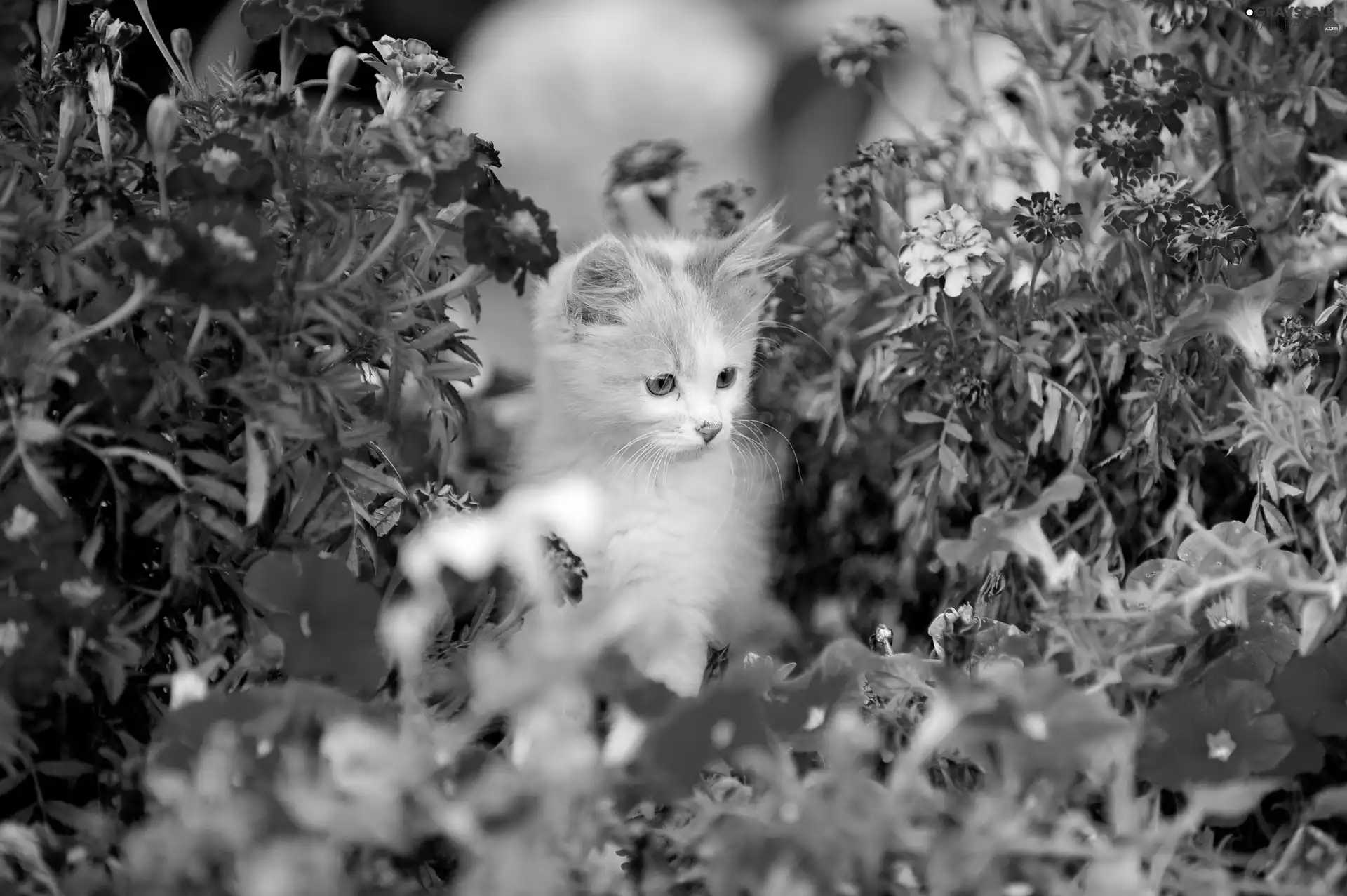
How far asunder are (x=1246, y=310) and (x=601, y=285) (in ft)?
3.19

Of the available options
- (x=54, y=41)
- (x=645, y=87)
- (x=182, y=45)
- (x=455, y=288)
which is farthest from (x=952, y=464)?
(x=645, y=87)

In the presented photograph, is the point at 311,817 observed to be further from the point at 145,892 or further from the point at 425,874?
the point at 425,874

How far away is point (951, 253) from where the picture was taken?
1.82m

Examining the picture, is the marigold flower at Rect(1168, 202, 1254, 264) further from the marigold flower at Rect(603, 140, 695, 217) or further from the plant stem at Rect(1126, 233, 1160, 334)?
the marigold flower at Rect(603, 140, 695, 217)

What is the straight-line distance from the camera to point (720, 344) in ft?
7.09

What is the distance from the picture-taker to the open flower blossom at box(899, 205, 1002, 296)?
1810 millimetres

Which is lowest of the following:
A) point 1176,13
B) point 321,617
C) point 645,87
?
point 645,87

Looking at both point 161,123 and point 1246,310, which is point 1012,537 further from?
point 161,123

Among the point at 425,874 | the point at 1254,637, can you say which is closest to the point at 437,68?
the point at 425,874

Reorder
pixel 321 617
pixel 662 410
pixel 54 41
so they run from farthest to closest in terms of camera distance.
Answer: pixel 662 410
pixel 54 41
pixel 321 617

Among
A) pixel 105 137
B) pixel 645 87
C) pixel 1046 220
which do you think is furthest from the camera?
pixel 645 87

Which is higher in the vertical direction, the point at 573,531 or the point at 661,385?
the point at 573,531

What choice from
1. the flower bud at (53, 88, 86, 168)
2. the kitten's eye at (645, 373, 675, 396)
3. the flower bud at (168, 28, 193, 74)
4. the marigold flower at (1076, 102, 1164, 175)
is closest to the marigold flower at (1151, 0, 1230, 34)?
the marigold flower at (1076, 102, 1164, 175)

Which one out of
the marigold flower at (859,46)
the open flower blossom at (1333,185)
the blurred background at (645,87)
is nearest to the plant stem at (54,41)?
the marigold flower at (859,46)
